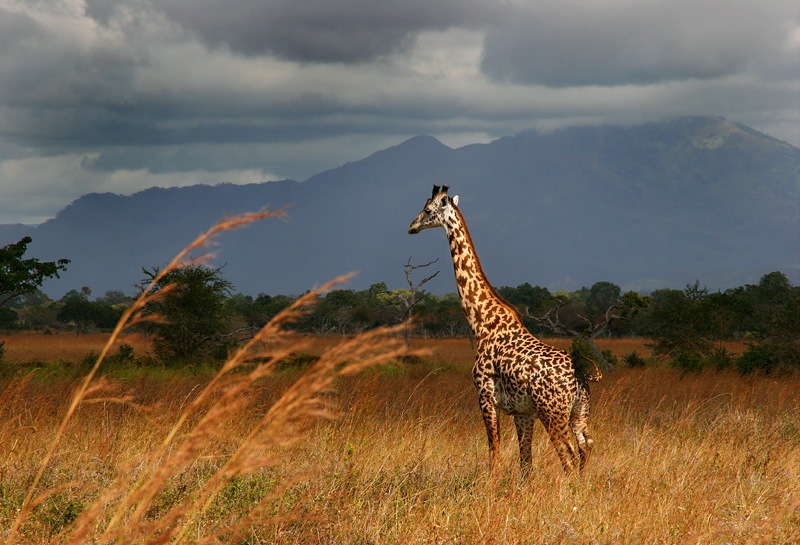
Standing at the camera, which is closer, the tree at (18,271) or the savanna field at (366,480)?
the savanna field at (366,480)

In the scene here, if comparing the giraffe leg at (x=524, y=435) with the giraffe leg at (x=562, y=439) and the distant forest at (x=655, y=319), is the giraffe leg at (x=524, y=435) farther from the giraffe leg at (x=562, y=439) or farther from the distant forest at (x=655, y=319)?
the distant forest at (x=655, y=319)

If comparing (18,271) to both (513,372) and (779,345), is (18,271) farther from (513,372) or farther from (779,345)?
(779,345)

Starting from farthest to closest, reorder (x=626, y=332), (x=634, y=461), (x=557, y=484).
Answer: (x=626, y=332) → (x=634, y=461) → (x=557, y=484)

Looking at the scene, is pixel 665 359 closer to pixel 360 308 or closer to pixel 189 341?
pixel 189 341

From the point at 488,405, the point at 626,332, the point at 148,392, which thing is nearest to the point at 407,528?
the point at 488,405

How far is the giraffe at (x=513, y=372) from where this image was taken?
740 centimetres

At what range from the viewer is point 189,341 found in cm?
2658

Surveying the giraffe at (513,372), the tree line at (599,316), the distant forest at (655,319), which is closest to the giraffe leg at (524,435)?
the giraffe at (513,372)

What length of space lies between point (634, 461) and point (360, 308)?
7276cm

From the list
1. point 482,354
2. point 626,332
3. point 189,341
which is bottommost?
point 626,332

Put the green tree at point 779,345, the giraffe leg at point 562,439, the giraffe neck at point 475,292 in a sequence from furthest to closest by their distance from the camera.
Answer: the green tree at point 779,345, the giraffe neck at point 475,292, the giraffe leg at point 562,439

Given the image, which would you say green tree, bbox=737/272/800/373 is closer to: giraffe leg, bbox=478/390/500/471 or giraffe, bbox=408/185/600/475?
giraffe, bbox=408/185/600/475

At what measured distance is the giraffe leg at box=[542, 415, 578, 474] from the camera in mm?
7355

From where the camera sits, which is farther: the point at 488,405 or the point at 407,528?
the point at 488,405
